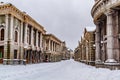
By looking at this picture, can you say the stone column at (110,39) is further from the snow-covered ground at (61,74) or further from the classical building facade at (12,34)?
the classical building facade at (12,34)

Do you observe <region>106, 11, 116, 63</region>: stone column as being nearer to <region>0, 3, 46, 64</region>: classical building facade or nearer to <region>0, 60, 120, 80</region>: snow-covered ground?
<region>0, 60, 120, 80</region>: snow-covered ground

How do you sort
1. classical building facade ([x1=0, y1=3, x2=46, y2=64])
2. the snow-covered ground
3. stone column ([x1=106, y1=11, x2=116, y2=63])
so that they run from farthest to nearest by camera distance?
classical building facade ([x1=0, y1=3, x2=46, y2=64])
stone column ([x1=106, y1=11, x2=116, y2=63])
the snow-covered ground

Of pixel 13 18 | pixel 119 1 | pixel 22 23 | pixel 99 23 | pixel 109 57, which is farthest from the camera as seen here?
pixel 22 23

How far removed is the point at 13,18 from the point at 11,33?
312cm

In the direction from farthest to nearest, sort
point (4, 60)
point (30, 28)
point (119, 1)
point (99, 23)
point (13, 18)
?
point (30, 28), point (13, 18), point (4, 60), point (99, 23), point (119, 1)

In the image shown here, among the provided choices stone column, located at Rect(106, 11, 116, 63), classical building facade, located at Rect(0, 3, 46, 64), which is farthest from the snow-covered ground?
classical building facade, located at Rect(0, 3, 46, 64)

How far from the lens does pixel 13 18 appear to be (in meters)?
38.5

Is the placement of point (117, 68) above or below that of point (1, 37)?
below

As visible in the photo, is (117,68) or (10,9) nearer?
(117,68)

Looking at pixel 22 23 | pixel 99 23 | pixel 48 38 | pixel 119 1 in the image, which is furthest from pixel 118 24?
pixel 48 38

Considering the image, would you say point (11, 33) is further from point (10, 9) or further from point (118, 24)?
point (118, 24)

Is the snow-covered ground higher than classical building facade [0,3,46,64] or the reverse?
the reverse

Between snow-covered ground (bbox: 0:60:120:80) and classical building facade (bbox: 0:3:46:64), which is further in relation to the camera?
classical building facade (bbox: 0:3:46:64)

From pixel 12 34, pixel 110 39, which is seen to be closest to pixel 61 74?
pixel 110 39
